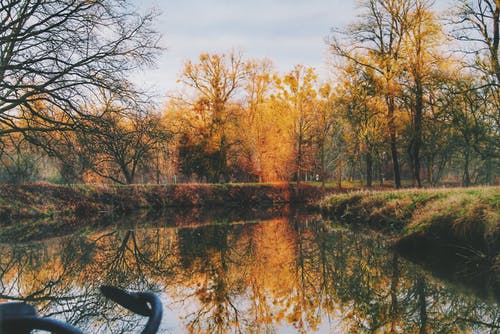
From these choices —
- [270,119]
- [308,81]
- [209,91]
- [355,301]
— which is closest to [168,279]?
[355,301]

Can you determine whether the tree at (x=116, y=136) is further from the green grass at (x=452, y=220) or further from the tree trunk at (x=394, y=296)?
the green grass at (x=452, y=220)

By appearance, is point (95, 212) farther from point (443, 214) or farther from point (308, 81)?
point (443, 214)

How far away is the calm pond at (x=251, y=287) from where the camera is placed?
510cm

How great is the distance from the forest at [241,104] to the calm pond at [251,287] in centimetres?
233

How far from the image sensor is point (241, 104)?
3922 cm

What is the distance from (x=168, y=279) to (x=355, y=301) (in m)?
3.22

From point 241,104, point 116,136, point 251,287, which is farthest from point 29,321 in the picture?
point 241,104

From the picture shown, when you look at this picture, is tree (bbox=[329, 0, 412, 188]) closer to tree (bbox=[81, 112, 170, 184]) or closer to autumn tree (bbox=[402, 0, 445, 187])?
autumn tree (bbox=[402, 0, 445, 187])

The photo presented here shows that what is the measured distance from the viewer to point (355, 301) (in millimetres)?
5957

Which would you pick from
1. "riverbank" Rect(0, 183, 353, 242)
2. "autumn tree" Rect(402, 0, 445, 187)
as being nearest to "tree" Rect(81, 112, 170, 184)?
"riverbank" Rect(0, 183, 353, 242)

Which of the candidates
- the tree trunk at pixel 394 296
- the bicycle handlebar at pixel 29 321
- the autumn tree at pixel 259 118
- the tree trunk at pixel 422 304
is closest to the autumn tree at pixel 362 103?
the autumn tree at pixel 259 118

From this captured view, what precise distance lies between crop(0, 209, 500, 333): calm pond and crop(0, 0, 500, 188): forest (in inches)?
91.7

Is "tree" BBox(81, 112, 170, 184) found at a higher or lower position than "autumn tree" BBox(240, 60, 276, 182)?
lower

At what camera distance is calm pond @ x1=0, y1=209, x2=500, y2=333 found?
16.7 ft
